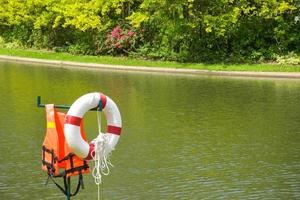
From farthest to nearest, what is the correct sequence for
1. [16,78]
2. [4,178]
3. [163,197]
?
1. [16,78]
2. [4,178]
3. [163,197]

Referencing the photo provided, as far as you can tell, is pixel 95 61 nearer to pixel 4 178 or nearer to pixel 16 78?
pixel 16 78

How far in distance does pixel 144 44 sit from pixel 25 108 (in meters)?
Answer: 15.6

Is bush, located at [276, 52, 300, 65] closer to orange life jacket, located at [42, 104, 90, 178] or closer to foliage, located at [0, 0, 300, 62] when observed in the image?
foliage, located at [0, 0, 300, 62]

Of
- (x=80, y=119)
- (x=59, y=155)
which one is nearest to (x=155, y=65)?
(x=59, y=155)

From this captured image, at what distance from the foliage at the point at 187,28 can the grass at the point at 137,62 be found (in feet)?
3.48

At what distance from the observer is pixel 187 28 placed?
34.3 metres

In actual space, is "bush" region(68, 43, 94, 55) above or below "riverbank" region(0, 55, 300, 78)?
above

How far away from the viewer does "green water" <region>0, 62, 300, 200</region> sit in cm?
1331

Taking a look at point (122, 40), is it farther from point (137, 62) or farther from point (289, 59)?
point (289, 59)

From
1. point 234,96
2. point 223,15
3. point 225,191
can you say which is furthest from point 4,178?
point 223,15

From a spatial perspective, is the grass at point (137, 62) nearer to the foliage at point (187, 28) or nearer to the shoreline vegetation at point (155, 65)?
the shoreline vegetation at point (155, 65)

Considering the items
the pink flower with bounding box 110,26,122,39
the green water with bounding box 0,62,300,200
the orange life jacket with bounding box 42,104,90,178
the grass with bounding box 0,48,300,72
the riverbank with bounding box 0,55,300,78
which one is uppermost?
the pink flower with bounding box 110,26,122,39

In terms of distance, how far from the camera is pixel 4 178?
13.9 meters

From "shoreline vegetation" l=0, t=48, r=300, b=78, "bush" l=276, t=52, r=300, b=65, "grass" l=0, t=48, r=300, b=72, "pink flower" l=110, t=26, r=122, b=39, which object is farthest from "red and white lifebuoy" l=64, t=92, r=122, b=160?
"pink flower" l=110, t=26, r=122, b=39
